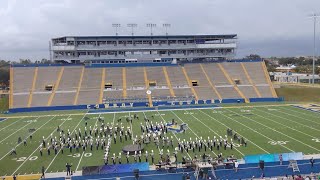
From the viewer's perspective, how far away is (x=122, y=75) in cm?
4384

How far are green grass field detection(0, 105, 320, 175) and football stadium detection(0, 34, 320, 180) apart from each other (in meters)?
0.06

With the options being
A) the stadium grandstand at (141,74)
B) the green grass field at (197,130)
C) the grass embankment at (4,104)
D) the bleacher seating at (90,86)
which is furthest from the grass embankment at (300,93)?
the grass embankment at (4,104)

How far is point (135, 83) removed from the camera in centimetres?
4181

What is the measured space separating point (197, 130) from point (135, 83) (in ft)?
66.3

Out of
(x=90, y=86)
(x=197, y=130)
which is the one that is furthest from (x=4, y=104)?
(x=197, y=130)

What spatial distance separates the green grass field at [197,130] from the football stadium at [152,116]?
2.4 inches

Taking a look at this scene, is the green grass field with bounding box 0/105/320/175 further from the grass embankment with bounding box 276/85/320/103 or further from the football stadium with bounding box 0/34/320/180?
the grass embankment with bounding box 276/85/320/103

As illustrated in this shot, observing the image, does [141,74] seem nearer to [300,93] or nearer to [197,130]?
[300,93]

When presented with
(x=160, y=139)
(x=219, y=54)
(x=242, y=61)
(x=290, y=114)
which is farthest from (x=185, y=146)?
(x=219, y=54)

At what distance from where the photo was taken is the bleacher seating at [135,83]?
3806cm

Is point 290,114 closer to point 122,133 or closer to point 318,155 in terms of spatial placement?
point 318,155

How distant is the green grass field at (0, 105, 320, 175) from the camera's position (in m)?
16.6

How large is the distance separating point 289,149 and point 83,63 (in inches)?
1389

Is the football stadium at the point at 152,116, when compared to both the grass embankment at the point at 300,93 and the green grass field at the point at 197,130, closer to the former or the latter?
the green grass field at the point at 197,130
